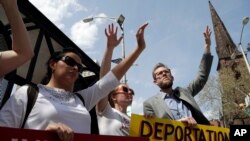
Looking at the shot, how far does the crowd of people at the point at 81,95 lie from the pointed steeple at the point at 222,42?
56.7m

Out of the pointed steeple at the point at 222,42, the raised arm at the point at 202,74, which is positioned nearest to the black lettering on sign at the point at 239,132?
the raised arm at the point at 202,74

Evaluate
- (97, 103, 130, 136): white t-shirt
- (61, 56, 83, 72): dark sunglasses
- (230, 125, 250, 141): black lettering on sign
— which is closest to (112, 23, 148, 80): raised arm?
(61, 56, 83, 72): dark sunglasses

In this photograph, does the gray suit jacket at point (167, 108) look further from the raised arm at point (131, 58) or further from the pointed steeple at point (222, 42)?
the pointed steeple at point (222, 42)

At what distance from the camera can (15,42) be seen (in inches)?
87.0

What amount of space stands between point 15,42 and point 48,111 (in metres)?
0.54

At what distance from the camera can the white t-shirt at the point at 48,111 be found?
2.21m

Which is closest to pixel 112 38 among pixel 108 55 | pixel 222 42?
pixel 108 55

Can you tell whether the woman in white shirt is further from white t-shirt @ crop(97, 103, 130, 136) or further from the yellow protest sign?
the yellow protest sign

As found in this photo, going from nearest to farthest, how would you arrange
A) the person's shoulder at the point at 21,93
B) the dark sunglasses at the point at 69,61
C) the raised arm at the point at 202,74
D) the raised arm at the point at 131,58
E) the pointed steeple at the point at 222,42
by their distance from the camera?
1. the person's shoulder at the point at 21,93
2. the dark sunglasses at the point at 69,61
3. the raised arm at the point at 131,58
4. the raised arm at the point at 202,74
5. the pointed steeple at the point at 222,42

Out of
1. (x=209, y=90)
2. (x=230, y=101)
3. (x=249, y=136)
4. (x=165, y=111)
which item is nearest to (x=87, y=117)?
(x=165, y=111)

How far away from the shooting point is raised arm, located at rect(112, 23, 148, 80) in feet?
9.98

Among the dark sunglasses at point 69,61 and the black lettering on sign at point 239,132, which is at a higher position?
the dark sunglasses at point 69,61

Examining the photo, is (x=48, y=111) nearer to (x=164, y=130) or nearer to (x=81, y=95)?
(x=81, y=95)

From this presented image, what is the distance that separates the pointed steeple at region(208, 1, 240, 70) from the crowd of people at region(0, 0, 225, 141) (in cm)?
5674
